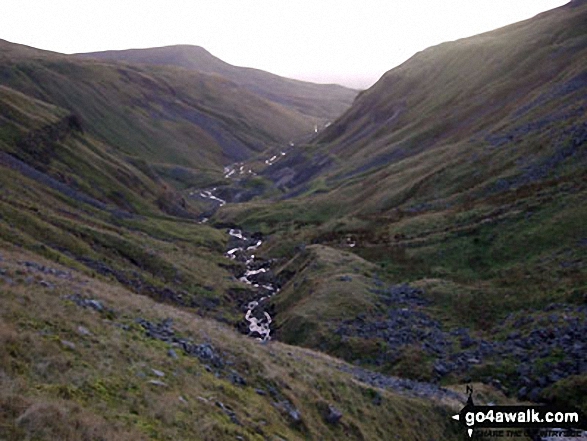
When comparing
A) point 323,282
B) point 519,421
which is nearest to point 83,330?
point 519,421

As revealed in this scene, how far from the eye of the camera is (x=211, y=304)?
2217 inches

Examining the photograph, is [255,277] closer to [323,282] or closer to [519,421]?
[323,282]

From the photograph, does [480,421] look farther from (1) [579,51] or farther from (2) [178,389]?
(1) [579,51]

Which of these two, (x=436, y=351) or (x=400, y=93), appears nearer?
(x=436, y=351)

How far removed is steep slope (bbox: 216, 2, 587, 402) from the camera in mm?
36281

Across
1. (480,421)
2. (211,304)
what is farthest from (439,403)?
(211,304)

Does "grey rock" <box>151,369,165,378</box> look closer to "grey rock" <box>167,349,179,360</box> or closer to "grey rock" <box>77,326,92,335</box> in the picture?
"grey rock" <box>167,349,179,360</box>

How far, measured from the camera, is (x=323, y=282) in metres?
51.6

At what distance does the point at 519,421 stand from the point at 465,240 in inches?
1127

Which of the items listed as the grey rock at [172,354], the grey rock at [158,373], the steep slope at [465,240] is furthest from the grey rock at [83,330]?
the steep slope at [465,240]

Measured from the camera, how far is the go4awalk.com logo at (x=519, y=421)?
85.4 feet

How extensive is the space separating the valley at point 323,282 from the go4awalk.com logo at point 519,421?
116 centimetres

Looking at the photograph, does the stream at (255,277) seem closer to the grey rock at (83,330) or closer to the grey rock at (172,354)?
the grey rock at (172,354)

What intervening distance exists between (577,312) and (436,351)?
31.8 ft
